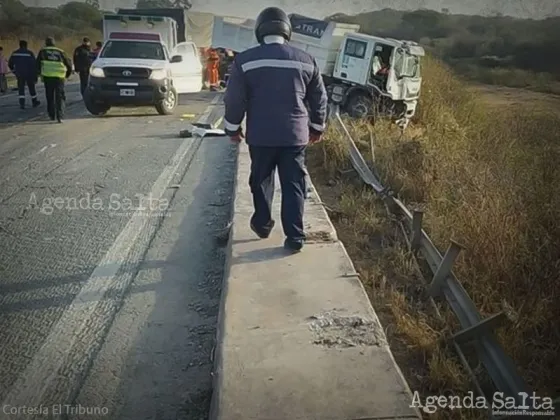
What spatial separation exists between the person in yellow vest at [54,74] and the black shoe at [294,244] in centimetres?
949

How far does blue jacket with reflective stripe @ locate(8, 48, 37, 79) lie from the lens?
14727mm

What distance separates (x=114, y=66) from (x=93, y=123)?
1.58 metres

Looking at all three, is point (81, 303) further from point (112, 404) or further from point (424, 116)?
point (424, 116)

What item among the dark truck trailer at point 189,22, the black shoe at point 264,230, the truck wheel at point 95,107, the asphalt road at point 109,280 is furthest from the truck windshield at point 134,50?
the dark truck trailer at point 189,22

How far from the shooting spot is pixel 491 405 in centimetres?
294

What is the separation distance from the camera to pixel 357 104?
56.3 ft

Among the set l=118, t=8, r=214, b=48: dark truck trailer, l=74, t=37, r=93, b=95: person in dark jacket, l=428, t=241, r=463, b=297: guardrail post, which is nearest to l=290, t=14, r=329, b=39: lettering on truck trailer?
l=74, t=37, r=93, b=95: person in dark jacket

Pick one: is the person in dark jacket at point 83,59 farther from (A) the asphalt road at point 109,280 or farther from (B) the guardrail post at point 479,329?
(B) the guardrail post at point 479,329

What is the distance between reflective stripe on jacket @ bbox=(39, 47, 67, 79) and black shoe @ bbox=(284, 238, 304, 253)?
9480 millimetres

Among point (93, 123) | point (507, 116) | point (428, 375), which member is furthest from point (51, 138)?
point (428, 375)

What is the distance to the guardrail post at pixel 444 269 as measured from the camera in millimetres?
3926

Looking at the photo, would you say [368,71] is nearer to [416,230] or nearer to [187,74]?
[187,74]

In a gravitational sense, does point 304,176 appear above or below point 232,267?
above

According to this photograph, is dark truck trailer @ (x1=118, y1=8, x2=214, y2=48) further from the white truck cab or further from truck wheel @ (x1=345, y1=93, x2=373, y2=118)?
truck wheel @ (x1=345, y1=93, x2=373, y2=118)
